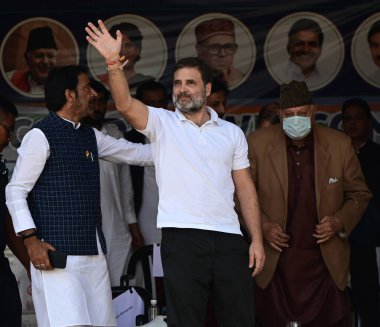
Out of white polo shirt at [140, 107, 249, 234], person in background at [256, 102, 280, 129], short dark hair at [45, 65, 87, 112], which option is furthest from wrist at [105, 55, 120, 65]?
person in background at [256, 102, 280, 129]

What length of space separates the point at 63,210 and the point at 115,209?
78.4 inches

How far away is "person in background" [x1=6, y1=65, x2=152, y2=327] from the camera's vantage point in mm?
5488

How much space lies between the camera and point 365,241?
6.80 metres

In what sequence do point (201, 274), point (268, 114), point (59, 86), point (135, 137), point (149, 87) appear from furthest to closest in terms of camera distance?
1. point (268, 114)
2. point (149, 87)
3. point (135, 137)
4. point (59, 86)
5. point (201, 274)

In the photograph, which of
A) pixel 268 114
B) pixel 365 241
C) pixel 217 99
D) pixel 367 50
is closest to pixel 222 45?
pixel 268 114

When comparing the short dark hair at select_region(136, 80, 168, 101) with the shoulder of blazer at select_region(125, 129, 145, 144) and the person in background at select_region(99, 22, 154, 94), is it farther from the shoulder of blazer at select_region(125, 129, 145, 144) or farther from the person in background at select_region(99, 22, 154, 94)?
the person in background at select_region(99, 22, 154, 94)

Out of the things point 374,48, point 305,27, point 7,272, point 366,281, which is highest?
point 305,27

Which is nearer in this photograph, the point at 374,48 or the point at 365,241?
the point at 365,241

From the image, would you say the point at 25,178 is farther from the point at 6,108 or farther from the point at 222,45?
the point at 222,45

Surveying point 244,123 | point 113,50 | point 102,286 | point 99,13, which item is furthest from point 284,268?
point 99,13

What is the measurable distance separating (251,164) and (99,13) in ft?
9.60

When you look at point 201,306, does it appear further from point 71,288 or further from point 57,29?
point 57,29

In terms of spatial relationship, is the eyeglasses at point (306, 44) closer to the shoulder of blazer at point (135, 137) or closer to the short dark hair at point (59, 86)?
the shoulder of blazer at point (135, 137)

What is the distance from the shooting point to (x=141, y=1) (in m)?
8.89
